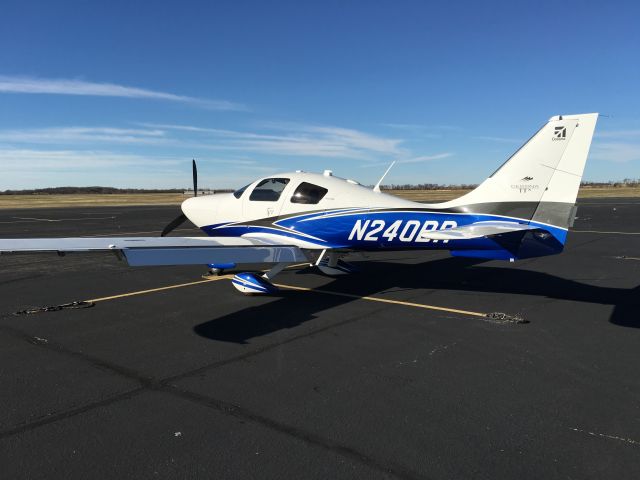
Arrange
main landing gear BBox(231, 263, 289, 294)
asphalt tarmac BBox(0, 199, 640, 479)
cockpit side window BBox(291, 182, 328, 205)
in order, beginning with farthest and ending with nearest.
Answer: cockpit side window BBox(291, 182, 328, 205)
main landing gear BBox(231, 263, 289, 294)
asphalt tarmac BBox(0, 199, 640, 479)

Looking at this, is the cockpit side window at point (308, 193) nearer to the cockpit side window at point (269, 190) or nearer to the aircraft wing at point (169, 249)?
the cockpit side window at point (269, 190)

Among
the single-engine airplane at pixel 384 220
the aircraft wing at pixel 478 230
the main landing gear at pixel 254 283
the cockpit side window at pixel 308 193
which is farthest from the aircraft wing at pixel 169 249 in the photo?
the aircraft wing at pixel 478 230

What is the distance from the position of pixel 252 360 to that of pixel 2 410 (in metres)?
2.60

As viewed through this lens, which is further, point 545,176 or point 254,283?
point 254,283

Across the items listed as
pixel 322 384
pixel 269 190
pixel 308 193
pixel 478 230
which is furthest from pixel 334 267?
pixel 322 384

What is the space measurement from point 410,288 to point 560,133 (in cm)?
428

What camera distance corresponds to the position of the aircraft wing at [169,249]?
21.9 ft

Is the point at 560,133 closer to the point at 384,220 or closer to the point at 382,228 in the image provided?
the point at 384,220

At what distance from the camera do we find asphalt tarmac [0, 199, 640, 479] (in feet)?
11.8

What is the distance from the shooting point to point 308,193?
9664 millimetres

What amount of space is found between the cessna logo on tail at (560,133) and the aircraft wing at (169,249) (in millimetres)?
5015

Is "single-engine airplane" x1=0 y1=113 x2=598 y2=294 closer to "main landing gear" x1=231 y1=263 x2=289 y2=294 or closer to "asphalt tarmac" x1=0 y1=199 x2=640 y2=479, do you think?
"main landing gear" x1=231 y1=263 x2=289 y2=294

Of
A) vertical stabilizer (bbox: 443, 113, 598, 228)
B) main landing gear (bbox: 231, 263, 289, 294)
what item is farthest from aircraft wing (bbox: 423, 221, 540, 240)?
main landing gear (bbox: 231, 263, 289, 294)

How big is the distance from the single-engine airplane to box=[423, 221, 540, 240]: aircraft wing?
2cm
